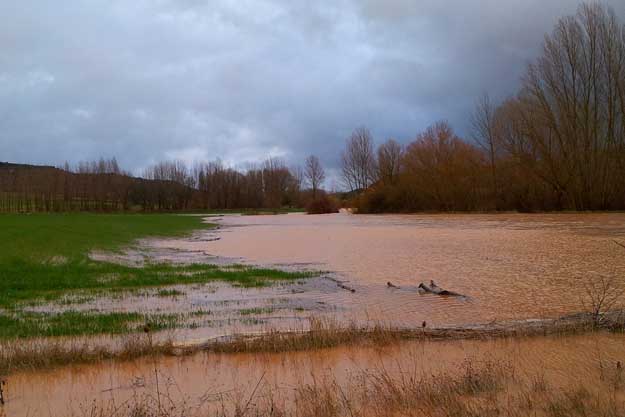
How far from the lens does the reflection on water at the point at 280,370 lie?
548cm

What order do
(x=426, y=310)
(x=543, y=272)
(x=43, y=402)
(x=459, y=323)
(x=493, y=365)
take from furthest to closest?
(x=543, y=272) → (x=426, y=310) → (x=459, y=323) → (x=493, y=365) → (x=43, y=402)

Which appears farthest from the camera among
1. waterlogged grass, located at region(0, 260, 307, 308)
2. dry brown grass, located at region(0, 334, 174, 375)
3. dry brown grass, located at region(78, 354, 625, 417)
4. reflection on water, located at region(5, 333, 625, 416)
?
waterlogged grass, located at region(0, 260, 307, 308)

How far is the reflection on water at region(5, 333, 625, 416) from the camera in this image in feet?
18.0

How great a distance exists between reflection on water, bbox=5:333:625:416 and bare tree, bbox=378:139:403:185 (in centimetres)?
7576

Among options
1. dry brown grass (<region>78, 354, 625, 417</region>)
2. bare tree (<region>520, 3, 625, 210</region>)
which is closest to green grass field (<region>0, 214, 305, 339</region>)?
dry brown grass (<region>78, 354, 625, 417</region>)

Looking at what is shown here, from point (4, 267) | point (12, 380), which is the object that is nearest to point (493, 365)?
point (12, 380)

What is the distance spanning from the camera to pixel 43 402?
5.43 meters

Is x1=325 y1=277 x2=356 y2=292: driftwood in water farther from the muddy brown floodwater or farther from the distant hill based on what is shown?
the distant hill

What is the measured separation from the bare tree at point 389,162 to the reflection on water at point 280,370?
2983 inches

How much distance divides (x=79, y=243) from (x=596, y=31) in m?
53.4

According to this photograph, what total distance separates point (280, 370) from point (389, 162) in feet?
258

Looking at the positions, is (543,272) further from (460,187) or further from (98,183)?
(98,183)

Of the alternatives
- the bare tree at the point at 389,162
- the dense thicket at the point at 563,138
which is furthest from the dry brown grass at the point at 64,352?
the bare tree at the point at 389,162

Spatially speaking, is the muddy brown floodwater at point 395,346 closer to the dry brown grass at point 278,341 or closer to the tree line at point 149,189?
the dry brown grass at point 278,341
